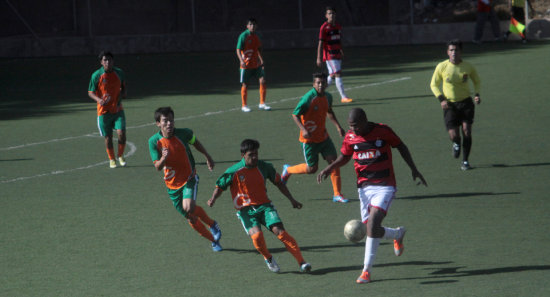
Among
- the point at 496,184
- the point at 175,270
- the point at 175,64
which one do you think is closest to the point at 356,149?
the point at 175,270

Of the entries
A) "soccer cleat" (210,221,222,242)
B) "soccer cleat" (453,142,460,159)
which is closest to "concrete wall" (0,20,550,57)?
"soccer cleat" (453,142,460,159)

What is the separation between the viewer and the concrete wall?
35.2 metres

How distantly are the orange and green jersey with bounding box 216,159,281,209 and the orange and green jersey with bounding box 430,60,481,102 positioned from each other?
5.65 m

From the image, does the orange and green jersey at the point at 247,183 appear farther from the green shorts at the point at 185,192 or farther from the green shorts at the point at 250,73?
the green shorts at the point at 250,73

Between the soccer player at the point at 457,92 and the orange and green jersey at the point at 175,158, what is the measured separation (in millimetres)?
5405

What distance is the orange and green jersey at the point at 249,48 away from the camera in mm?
21344

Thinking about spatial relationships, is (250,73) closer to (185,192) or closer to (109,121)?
(109,121)

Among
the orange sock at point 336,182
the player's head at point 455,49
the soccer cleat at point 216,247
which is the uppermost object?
the player's head at point 455,49

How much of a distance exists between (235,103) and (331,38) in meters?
3.15

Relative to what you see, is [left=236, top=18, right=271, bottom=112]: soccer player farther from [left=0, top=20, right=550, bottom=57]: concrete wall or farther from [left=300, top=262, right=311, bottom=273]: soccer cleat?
[left=0, top=20, right=550, bottom=57]: concrete wall

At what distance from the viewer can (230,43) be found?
121ft

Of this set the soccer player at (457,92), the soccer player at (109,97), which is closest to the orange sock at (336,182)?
the soccer player at (457,92)

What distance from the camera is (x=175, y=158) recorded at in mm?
10461

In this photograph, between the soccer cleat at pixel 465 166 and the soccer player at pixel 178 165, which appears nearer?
the soccer player at pixel 178 165
